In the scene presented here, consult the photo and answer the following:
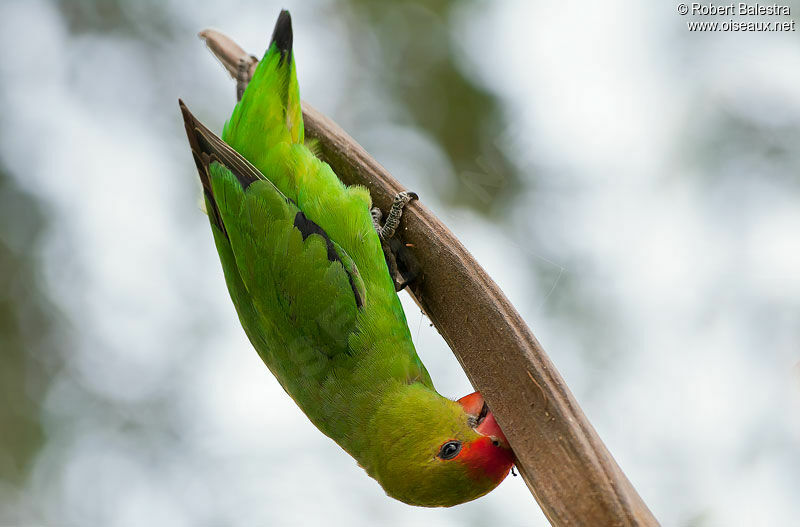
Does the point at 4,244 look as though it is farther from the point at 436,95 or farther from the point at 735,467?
the point at 735,467

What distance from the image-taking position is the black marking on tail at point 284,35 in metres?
3.38

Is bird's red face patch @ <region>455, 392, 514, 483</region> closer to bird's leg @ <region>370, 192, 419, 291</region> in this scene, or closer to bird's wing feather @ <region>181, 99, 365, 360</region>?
bird's leg @ <region>370, 192, 419, 291</region>

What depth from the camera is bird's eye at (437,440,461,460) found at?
97.4 inches

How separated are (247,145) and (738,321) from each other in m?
2.31

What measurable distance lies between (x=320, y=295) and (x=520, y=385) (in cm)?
114

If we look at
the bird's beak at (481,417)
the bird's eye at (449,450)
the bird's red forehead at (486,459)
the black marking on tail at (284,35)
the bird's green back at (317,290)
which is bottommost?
the bird's red forehead at (486,459)

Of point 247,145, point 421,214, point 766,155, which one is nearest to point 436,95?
point 247,145

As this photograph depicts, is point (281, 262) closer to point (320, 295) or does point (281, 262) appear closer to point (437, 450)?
point (320, 295)

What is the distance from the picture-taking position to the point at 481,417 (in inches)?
102

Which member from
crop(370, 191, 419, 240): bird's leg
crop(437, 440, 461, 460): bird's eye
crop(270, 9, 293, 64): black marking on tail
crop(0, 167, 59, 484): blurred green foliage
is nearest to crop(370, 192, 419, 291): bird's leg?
crop(370, 191, 419, 240): bird's leg

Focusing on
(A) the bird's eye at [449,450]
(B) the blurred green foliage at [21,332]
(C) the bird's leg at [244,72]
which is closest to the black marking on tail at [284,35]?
(C) the bird's leg at [244,72]

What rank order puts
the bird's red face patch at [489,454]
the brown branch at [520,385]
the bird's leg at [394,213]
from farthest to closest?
the bird's leg at [394,213] → the bird's red face patch at [489,454] → the brown branch at [520,385]

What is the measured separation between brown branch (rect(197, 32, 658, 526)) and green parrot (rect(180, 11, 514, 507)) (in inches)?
12.7

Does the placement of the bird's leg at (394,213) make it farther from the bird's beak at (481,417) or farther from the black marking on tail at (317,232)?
the bird's beak at (481,417)
